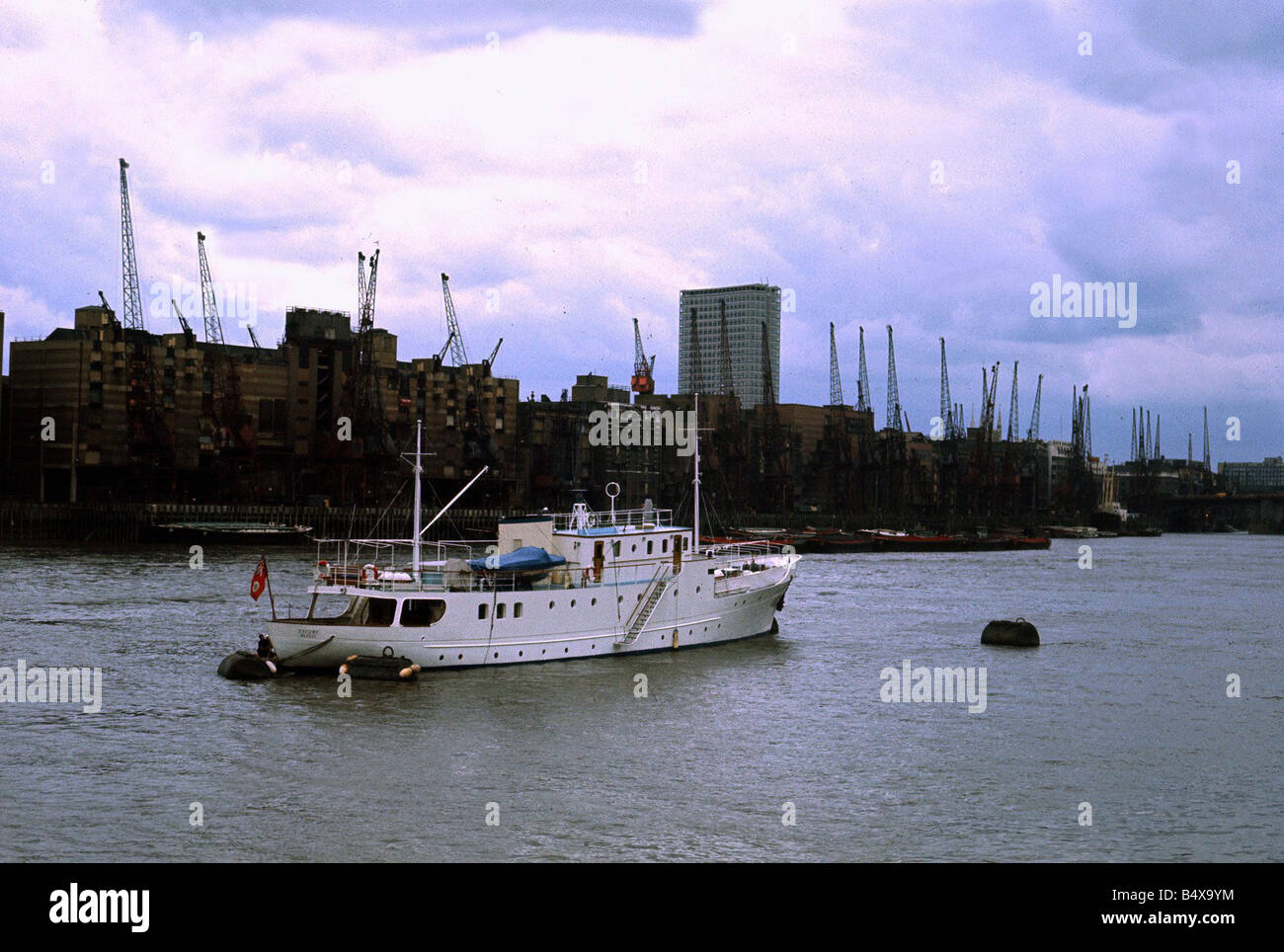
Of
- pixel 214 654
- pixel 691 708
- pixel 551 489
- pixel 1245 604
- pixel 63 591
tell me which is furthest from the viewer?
pixel 551 489

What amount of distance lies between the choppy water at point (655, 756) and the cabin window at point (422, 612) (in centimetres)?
188

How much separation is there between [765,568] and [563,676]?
14.2 metres

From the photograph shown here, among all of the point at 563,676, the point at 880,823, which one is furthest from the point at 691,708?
the point at 880,823

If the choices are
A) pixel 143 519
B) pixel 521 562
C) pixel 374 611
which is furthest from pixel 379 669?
pixel 143 519

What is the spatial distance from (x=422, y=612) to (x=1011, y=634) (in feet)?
90.8

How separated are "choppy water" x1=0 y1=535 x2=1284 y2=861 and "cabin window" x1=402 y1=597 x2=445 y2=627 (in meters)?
1.88

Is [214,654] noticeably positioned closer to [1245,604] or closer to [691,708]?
[691,708]

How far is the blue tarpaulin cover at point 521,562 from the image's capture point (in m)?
39.1

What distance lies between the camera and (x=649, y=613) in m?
43.1

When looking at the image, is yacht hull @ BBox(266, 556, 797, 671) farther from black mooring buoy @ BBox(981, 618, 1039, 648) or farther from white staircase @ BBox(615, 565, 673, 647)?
black mooring buoy @ BBox(981, 618, 1039, 648)
